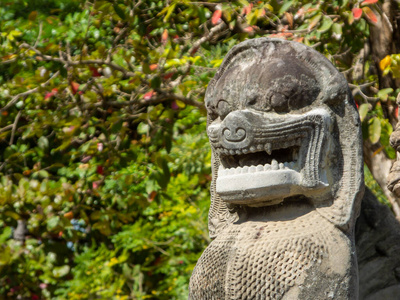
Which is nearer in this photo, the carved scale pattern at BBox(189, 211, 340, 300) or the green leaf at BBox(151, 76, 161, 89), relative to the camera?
the carved scale pattern at BBox(189, 211, 340, 300)

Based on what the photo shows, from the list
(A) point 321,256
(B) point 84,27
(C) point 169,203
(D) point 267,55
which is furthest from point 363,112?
(C) point 169,203

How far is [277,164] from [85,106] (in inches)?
89.5

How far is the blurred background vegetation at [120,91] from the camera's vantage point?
13.4 ft

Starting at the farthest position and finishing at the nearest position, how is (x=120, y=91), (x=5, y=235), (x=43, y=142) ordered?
(x=120, y=91)
(x=5, y=235)
(x=43, y=142)

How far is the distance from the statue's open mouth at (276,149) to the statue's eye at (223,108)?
0.09 m

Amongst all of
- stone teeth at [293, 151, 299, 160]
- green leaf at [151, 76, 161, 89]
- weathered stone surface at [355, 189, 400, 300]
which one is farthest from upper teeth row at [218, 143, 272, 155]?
green leaf at [151, 76, 161, 89]

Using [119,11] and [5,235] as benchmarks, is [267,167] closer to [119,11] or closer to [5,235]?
[119,11]

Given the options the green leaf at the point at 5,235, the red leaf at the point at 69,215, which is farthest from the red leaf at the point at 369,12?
the green leaf at the point at 5,235

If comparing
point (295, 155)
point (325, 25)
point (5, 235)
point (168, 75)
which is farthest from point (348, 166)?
point (5, 235)

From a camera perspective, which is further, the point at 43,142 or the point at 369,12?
the point at 43,142

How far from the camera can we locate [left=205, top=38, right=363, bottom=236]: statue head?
2.38 m

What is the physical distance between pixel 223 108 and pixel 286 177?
389 mm

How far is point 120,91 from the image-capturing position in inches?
180

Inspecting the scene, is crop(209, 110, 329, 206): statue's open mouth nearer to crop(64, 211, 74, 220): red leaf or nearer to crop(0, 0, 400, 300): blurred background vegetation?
crop(0, 0, 400, 300): blurred background vegetation
